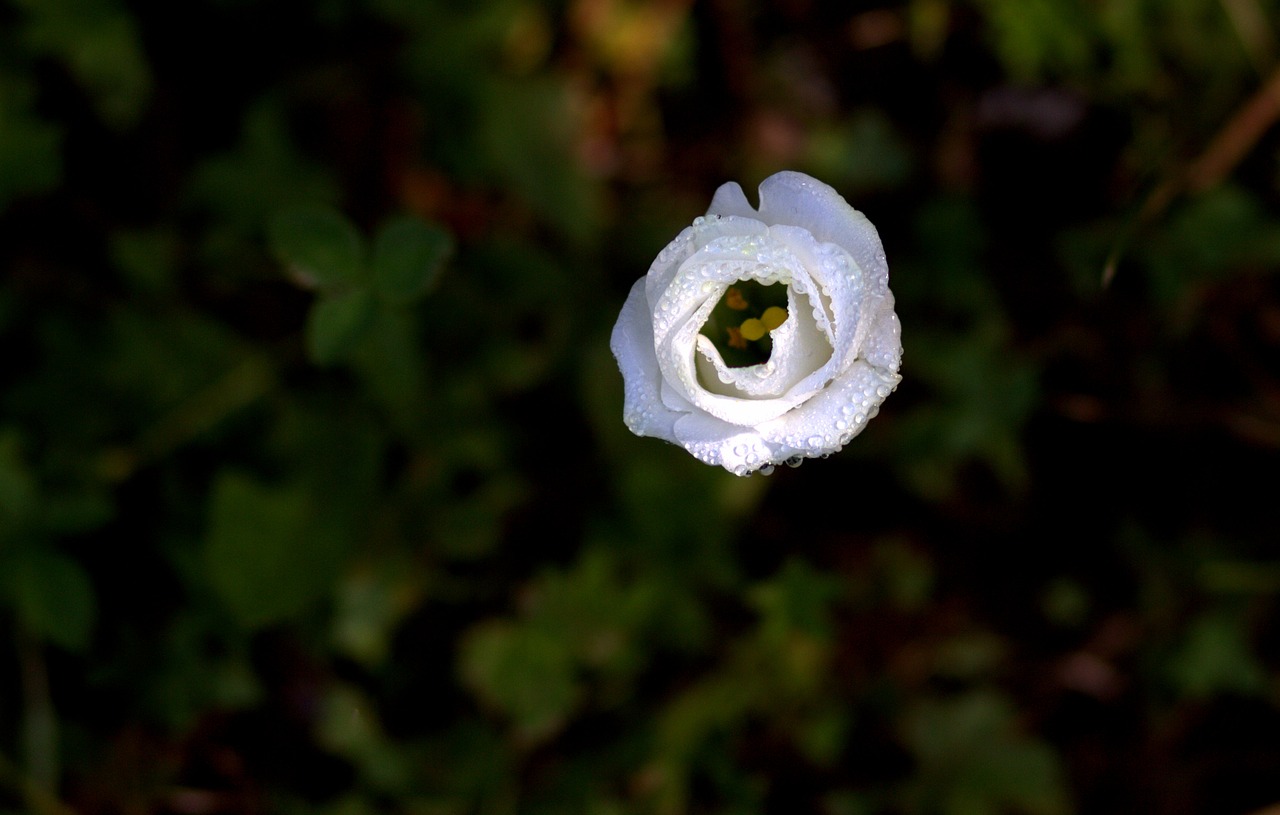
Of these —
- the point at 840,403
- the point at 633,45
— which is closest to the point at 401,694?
the point at 840,403

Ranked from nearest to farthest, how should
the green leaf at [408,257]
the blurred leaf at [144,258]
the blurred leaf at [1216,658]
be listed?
1. the green leaf at [408,257]
2. the blurred leaf at [144,258]
3. the blurred leaf at [1216,658]

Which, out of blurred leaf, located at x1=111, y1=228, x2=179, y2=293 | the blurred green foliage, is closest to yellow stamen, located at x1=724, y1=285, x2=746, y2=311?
the blurred green foliage

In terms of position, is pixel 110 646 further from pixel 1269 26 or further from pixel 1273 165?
pixel 1269 26

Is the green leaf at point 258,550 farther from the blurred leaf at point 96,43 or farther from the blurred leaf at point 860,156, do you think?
the blurred leaf at point 860,156

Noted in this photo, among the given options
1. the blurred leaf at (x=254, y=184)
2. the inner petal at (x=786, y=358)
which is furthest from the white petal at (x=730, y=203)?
the blurred leaf at (x=254, y=184)

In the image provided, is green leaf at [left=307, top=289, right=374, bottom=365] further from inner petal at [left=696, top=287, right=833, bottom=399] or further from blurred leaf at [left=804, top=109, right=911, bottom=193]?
blurred leaf at [left=804, top=109, right=911, bottom=193]

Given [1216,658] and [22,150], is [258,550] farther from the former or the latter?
[1216,658]
